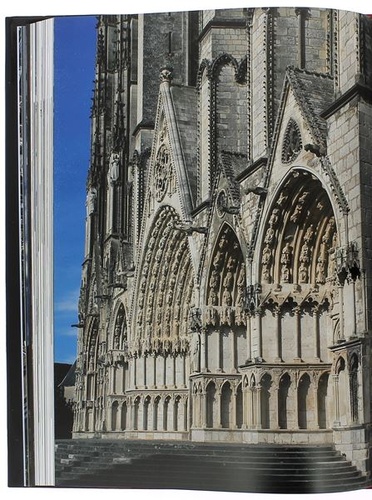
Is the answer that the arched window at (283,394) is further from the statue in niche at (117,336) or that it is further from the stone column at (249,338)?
the statue in niche at (117,336)

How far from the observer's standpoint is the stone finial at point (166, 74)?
16.9 meters

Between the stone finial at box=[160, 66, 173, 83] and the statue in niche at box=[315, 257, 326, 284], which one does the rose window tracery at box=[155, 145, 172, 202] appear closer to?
the stone finial at box=[160, 66, 173, 83]

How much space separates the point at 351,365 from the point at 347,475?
1314 millimetres

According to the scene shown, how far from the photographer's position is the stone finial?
1687 centimetres

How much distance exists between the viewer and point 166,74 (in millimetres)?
16891

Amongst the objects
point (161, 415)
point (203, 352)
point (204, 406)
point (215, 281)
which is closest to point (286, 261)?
point (215, 281)

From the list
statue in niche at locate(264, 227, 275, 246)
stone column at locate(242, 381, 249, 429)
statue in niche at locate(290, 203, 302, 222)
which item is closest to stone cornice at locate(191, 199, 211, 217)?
statue in niche at locate(264, 227, 275, 246)

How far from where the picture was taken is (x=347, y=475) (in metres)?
13.1

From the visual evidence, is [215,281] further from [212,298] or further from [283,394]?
[283,394]

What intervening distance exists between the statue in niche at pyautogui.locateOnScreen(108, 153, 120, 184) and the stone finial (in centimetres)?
143

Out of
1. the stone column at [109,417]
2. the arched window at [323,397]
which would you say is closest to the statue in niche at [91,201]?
the stone column at [109,417]

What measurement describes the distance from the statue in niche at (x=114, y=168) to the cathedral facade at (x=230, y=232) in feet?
0.21

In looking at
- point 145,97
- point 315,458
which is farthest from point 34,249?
point 315,458

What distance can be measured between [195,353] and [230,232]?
6.26ft
